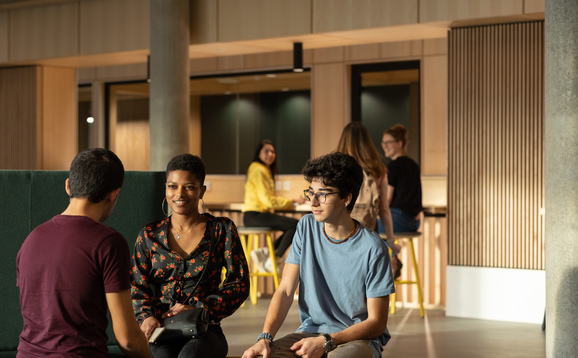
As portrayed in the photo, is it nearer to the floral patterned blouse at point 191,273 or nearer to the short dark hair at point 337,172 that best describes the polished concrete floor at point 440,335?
the floral patterned blouse at point 191,273

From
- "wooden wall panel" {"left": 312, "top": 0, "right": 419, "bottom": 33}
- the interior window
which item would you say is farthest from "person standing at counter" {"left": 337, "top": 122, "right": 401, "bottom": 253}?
the interior window

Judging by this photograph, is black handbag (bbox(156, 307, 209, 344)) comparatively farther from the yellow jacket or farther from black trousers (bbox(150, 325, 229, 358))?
the yellow jacket

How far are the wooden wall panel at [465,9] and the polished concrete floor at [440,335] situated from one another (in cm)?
243

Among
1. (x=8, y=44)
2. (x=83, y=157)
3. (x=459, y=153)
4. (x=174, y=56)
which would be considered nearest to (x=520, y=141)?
(x=459, y=153)

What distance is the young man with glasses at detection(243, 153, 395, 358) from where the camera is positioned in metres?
3.18

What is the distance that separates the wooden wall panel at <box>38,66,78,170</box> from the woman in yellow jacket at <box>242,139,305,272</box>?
2.72 m

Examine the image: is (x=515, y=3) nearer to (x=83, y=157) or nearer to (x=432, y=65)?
(x=432, y=65)

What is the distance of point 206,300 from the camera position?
370 cm

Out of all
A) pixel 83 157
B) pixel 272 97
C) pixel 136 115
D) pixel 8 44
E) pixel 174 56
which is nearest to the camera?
pixel 83 157

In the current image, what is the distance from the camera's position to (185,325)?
350 centimetres

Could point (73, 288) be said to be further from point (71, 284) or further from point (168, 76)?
point (168, 76)

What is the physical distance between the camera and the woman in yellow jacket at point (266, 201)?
8.17 m

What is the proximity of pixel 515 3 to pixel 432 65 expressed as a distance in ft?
7.98

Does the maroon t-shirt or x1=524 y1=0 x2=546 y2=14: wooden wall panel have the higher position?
x1=524 y1=0 x2=546 y2=14: wooden wall panel
